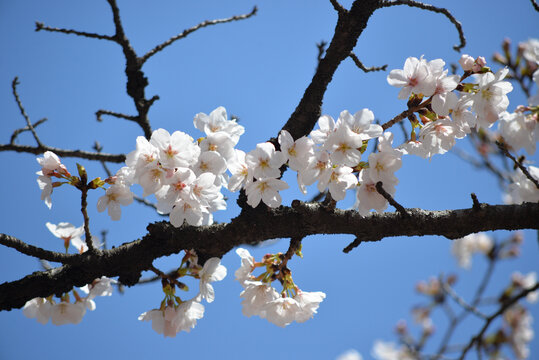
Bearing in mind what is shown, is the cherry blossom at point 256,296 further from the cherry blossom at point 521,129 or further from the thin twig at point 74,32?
the thin twig at point 74,32

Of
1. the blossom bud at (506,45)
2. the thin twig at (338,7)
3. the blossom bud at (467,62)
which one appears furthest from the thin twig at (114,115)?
the blossom bud at (506,45)

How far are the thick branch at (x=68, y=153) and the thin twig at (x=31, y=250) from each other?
1.02 m

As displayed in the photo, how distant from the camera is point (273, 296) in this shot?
1.73 m

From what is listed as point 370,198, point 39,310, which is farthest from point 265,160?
point 39,310

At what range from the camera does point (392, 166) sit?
1.44 m

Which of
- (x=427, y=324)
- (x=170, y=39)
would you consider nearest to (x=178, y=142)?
(x=170, y=39)

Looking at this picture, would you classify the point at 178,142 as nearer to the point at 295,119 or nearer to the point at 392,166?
the point at 295,119

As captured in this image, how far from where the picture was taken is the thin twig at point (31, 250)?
172cm

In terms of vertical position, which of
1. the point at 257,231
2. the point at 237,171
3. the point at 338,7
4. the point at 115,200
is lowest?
the point at 257,231

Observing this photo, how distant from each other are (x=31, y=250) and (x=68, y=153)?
3.53 feet

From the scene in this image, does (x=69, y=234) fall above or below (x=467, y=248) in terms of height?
below

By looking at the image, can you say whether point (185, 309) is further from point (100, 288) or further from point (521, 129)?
point (521, 129)

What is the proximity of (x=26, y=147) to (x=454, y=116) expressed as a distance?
2468mm

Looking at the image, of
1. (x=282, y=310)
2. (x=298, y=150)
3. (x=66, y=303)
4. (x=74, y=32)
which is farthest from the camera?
(x=74, y=32)
